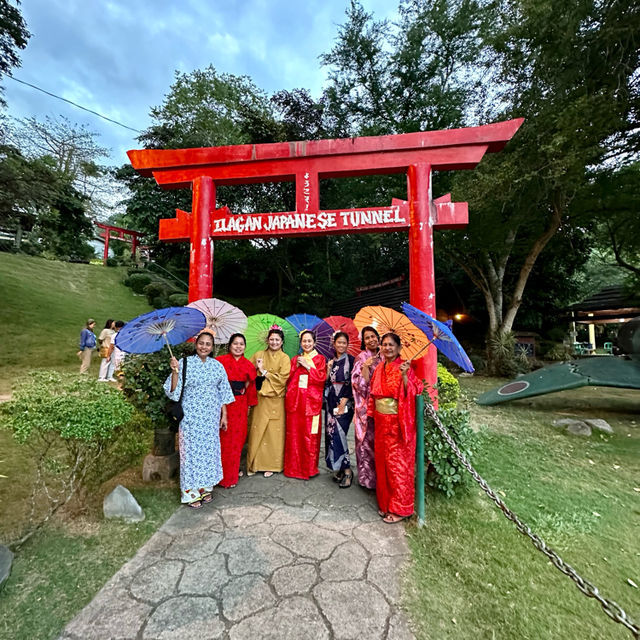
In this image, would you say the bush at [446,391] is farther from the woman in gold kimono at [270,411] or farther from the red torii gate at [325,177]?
the woman in gold kimono at [270,411]

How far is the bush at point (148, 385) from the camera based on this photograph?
3475 mm

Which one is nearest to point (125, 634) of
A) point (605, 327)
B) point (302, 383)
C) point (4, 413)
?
point (4, 413)

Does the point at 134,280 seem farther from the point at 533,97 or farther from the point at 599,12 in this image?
the point at 599,12

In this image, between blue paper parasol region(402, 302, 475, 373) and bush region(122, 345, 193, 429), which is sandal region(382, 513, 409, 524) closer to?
blue paper parasol region(402, 302, 475, 373)

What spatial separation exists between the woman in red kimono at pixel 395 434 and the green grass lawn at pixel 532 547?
0.29m

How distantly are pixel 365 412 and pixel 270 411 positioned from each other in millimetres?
1134

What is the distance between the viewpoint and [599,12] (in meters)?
6.62

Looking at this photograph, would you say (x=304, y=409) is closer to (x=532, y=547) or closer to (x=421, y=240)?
(x=532, y=547)

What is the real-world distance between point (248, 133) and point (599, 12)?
35.4 ft

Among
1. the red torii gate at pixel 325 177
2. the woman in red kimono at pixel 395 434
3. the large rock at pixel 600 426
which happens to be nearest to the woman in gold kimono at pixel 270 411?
the woman in red kimono at pixel 395 434

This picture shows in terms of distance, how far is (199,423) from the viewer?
3316 mm

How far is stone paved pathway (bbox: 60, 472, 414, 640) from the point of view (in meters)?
1.93

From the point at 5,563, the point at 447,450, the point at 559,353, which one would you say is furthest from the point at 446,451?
the point at 559,353

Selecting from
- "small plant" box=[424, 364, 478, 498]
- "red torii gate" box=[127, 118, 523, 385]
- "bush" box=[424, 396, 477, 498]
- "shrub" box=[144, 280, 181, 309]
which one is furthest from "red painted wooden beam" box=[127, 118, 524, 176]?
"shrub" box=[144, 280, 181, 309]
